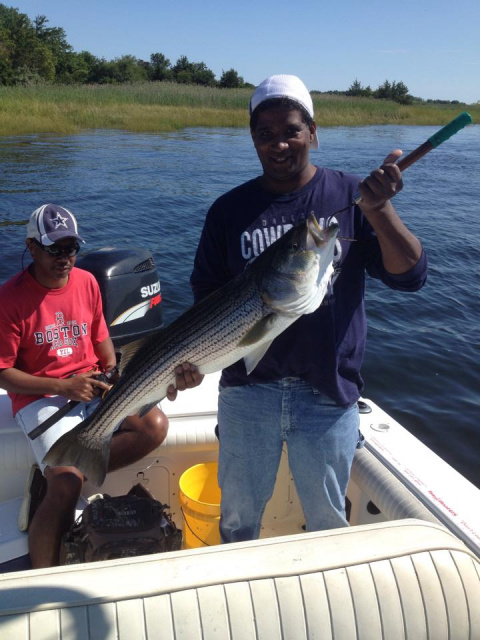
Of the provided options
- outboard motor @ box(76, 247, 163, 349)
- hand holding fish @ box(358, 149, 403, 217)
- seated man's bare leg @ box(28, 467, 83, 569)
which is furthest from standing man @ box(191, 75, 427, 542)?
outboard motor @ box(76, 247, 163, 349)

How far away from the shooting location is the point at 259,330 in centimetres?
253

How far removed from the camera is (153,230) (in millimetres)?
14516


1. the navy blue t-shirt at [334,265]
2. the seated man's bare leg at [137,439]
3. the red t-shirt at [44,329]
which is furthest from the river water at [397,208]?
the red t-shirt at [44,329]

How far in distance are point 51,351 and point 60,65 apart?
7983cm

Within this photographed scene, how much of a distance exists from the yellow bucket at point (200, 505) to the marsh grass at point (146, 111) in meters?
29.2

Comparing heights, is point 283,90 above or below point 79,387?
above

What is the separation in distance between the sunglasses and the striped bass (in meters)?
1.11

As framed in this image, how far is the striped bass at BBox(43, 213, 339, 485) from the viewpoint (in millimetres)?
2441

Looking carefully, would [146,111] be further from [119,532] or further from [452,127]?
[452,127]

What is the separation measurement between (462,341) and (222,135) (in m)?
28.2

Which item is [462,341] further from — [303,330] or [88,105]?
[88,105]

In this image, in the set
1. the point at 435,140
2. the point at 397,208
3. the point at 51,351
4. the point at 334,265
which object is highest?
the point at 435,140

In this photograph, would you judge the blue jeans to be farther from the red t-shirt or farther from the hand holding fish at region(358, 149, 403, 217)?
the red t-shirt

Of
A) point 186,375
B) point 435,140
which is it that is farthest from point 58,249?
point 435,140
